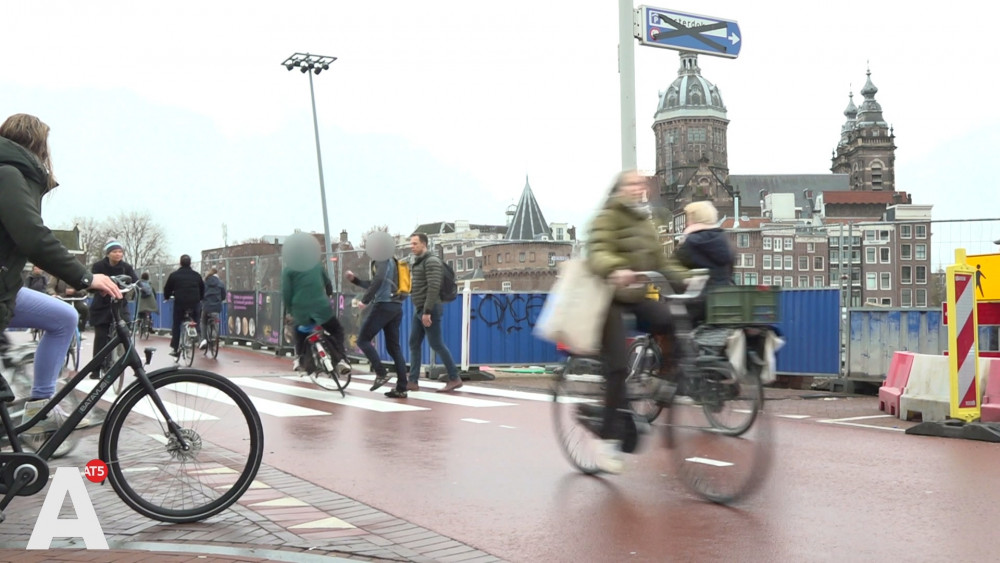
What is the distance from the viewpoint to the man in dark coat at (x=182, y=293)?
15.7 m

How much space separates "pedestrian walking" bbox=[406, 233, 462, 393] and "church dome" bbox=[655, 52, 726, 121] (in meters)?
158

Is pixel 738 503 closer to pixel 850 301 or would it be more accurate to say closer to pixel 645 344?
pixel 645 344

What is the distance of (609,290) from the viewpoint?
5.23 m

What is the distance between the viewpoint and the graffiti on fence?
14.7 m

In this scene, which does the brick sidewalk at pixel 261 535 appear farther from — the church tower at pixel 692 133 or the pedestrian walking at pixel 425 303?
the church tower at pixel 692 133

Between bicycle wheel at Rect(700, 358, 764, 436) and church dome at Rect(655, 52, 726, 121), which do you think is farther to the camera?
church dome at Rect(655, 52, 726, 121)

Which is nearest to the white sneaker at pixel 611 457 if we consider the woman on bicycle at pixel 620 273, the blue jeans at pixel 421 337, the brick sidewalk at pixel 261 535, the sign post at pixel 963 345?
the woman on bicycle at pixel 620 273

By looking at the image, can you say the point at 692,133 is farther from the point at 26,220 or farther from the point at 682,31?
the point at 26,220

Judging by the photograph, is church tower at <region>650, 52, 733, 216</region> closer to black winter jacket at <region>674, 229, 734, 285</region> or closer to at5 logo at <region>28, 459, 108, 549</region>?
black winter jacket at <region>674, 229, 734, 285</region>

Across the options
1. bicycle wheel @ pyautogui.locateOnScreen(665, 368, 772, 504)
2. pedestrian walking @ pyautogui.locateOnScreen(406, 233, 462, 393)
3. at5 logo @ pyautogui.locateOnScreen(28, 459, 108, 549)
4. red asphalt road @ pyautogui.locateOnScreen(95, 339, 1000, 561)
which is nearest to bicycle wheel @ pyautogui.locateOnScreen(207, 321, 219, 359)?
pedestrian walking @ pyautogui.locateOnScreen(406, 233, 462, 393)

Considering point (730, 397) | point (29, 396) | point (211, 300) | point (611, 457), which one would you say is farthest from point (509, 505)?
point (211, 300)

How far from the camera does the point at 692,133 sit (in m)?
164

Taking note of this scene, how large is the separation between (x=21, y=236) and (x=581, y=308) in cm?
277

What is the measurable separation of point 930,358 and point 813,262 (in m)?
4.15
